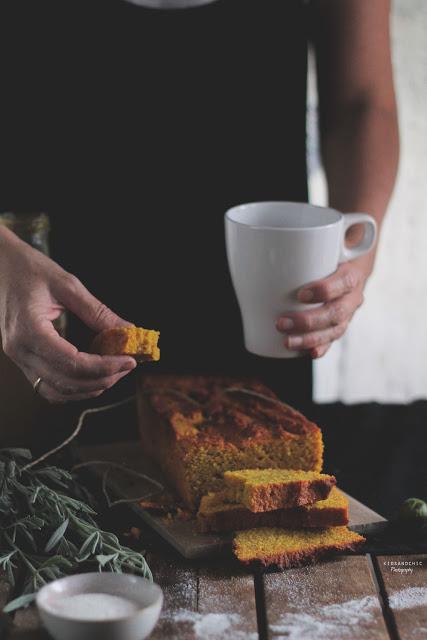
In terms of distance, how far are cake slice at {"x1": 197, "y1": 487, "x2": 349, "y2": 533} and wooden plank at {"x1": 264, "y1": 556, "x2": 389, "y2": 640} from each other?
67mm

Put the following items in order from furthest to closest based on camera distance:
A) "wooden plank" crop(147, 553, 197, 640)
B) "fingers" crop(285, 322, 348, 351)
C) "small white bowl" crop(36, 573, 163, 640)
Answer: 1. "fingers" crop(285, 322, 348, 351)
2. "wooden plank" crop(147, 553, 197, 640)
3. "small white bowl" crop(36, 573, 163, 640)

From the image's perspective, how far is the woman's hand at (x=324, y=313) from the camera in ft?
5.22

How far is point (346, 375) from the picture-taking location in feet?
14.7

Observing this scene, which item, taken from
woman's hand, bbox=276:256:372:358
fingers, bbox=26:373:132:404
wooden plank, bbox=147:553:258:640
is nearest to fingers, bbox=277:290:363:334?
woman's hand, bbox=276:256:372:358

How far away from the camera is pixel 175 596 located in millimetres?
1387

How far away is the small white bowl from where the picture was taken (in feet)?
3.90

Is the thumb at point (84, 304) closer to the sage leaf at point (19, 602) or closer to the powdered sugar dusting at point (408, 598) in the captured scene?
the sage leaf at point (19, 602)

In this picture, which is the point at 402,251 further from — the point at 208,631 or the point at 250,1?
the point at 208,631

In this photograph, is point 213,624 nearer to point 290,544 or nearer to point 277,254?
point 290,544

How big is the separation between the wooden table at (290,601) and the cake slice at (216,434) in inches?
7.1

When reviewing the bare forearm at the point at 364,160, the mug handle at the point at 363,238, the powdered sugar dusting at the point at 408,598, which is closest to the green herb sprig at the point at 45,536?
the powdered sugar dusting at the point at 408,598

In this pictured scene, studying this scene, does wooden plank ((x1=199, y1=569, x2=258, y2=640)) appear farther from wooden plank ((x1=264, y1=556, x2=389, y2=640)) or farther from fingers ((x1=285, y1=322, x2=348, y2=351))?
fingers ((x1=285, y1=322, x2=348, y2=351))

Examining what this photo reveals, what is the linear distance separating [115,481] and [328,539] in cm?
44

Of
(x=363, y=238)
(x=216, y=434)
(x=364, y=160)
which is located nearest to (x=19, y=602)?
(x=216, y=434)
